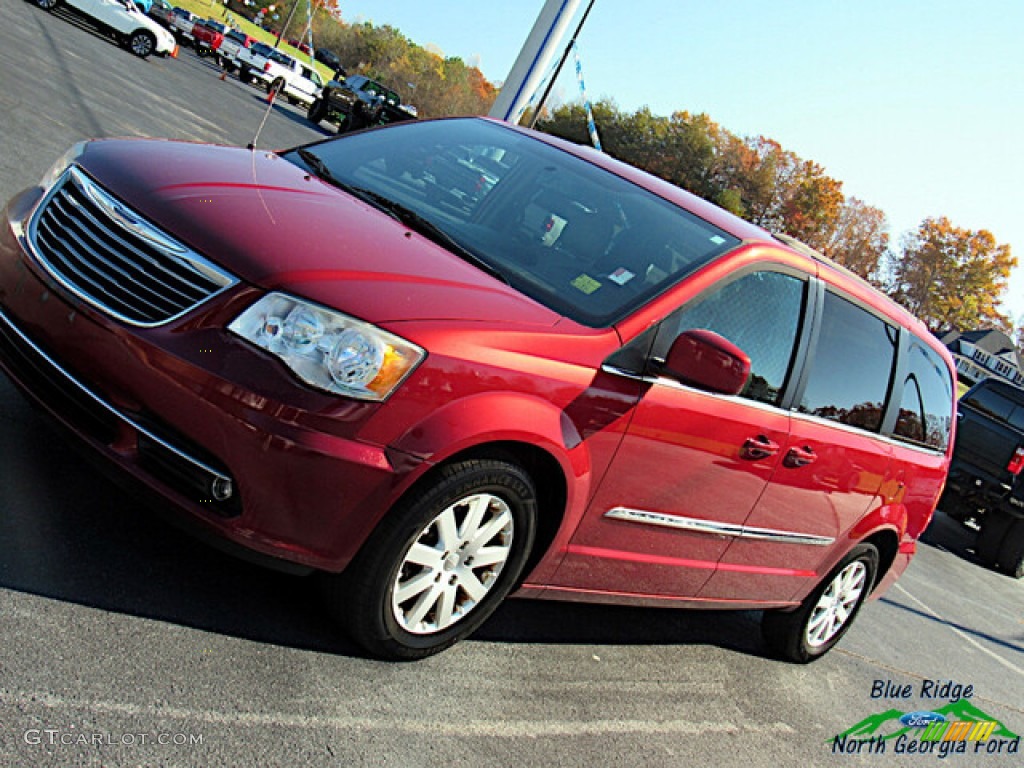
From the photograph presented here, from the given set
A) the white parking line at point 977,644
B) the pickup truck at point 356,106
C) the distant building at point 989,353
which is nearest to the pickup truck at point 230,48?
the pickup truck at point 356,106

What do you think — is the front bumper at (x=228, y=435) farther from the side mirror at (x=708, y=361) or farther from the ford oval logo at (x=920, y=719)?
the ford oval logo at (x=920, y=719)

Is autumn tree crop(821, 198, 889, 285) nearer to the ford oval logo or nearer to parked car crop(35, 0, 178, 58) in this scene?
parked car crop(35, 0, 178, 58)

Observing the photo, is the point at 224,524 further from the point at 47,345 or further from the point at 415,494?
the point at 47,345

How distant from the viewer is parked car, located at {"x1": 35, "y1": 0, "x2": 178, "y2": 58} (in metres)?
28.3

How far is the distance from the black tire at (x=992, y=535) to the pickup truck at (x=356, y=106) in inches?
909

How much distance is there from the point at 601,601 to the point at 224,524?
1726 millimetres

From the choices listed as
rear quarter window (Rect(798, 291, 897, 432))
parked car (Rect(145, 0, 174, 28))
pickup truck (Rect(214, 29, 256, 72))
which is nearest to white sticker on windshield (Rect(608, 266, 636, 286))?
rear quarter window (Rect(798, 291, 897, 432))

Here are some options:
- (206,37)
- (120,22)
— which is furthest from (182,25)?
(120,22)

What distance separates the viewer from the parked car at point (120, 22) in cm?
2828

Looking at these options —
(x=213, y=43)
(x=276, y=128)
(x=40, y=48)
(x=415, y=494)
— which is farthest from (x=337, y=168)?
(x=213, y=43)

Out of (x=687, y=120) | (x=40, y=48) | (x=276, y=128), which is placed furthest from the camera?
(x=687, y=120)

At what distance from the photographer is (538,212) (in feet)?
13.7

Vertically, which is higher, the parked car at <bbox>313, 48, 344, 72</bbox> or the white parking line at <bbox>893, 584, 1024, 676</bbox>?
the parked car at <bbox>313, 48, 344, 72</bbox>

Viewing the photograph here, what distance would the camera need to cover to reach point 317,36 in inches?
3954
